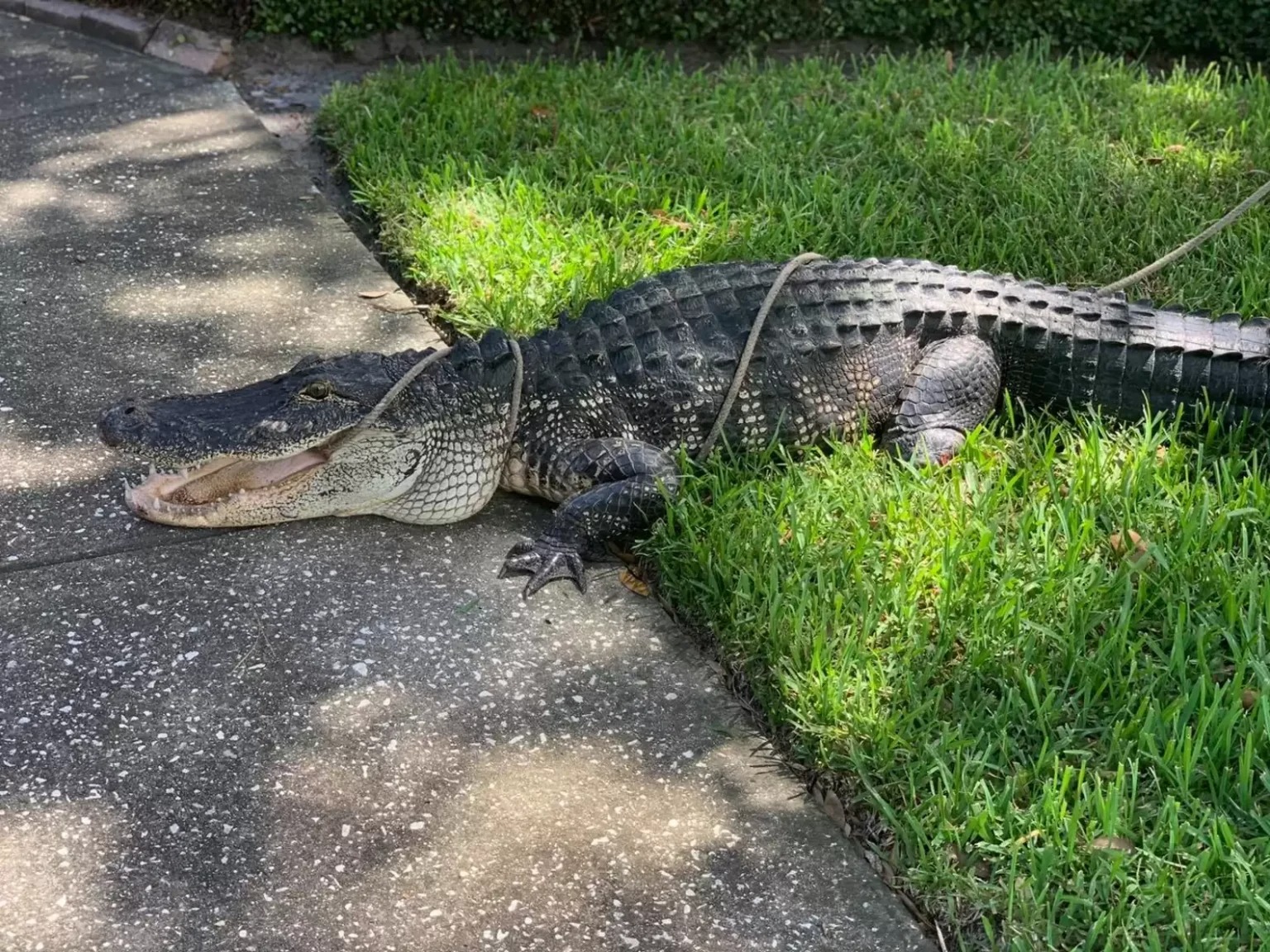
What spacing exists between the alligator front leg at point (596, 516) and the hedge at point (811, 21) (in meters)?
4.01

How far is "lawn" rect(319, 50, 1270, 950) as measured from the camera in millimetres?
2746

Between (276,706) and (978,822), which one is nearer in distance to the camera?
(978,822)

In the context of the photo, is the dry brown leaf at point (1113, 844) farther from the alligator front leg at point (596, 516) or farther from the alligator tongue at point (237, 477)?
the alligator tongue at point (237, 477)

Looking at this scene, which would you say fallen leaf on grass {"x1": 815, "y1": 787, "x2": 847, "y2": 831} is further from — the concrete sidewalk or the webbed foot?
the webbed foot

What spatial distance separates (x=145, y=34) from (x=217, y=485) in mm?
4499

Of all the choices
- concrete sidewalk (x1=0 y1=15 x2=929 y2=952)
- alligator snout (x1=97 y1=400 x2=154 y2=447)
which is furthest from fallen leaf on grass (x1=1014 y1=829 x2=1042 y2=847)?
alligator snout (x1=97 y1=400 x2=154 y2=447)

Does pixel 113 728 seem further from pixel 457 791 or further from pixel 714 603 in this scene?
pixel 714 603

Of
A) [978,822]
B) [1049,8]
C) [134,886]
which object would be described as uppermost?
[1049,8]

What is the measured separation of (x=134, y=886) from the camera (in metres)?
2.69

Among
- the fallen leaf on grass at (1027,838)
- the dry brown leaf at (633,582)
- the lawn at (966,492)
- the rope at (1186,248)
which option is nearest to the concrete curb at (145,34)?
the lawn at (966,492)

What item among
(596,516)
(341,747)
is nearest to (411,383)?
(596,516)

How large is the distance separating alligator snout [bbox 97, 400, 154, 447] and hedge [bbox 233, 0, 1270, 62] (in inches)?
162

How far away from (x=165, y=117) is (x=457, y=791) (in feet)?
15.2

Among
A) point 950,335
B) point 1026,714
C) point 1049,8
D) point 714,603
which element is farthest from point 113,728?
point 1049,8
